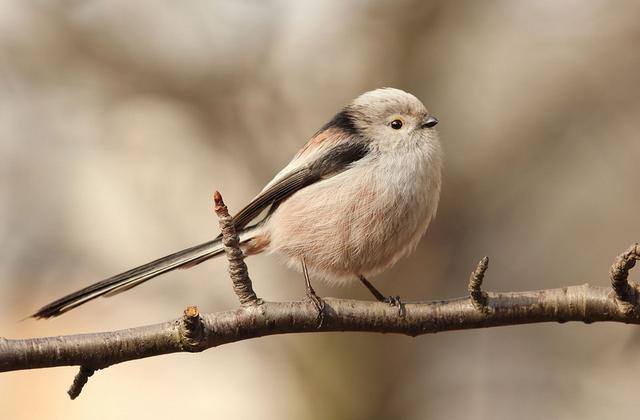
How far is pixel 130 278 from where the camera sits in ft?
12.3

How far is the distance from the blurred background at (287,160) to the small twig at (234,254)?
337cm

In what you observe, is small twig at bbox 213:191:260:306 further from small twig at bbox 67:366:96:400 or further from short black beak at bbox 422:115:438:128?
short black beak at bbox 422:115:438:128

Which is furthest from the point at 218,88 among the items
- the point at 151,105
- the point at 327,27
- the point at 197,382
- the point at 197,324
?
the point at 197,324

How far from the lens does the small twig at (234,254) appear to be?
2907 mm

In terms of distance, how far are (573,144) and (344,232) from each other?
11.9ft

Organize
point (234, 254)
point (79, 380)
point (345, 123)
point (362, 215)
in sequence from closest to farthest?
point (79, 380)
point (234, 254)
point (362, 215)
point (345, 123)

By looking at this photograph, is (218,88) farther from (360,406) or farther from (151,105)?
(360,406)

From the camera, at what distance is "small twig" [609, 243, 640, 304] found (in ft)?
9.67

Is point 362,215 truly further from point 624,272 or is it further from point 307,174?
point 624,272

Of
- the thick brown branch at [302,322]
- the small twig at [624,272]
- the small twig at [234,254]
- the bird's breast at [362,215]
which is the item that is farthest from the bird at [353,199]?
the small twig at [624,272]

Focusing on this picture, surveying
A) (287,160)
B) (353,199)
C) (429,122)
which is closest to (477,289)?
(353,199)

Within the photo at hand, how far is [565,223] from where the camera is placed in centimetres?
731

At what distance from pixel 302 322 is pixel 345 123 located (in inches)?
67.7

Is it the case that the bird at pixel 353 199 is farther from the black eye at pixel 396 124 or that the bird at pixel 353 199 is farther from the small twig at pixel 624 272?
the small twig at pixel 624 272
